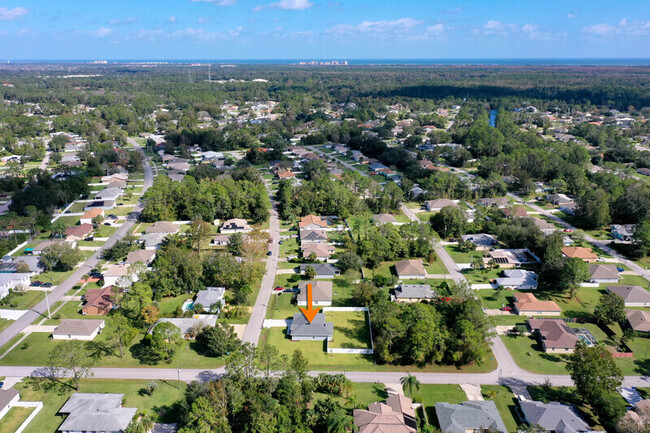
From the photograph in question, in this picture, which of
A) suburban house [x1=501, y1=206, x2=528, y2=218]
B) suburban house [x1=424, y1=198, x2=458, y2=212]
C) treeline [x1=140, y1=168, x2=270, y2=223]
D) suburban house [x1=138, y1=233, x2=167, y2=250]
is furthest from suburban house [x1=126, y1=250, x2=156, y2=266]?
suburban house [x1=501, y1=206, x2=528, y2=218]

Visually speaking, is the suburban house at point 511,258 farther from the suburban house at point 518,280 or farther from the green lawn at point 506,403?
the green lawn at point 506,403

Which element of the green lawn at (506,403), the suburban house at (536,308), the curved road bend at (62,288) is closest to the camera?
A: the green lawn at (506,403)

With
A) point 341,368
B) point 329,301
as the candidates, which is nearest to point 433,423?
point 341,368

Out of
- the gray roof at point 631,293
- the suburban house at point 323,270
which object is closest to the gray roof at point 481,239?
the gray roof at point 631,293

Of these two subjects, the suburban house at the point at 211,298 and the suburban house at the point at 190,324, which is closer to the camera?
the suburban house at the point at 190,324

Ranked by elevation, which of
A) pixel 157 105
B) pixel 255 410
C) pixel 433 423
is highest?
pixel 157 105

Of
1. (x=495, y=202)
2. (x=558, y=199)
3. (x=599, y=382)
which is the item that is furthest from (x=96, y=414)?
(x=558, y=199)

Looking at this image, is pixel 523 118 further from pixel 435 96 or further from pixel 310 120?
pixel 310 120
